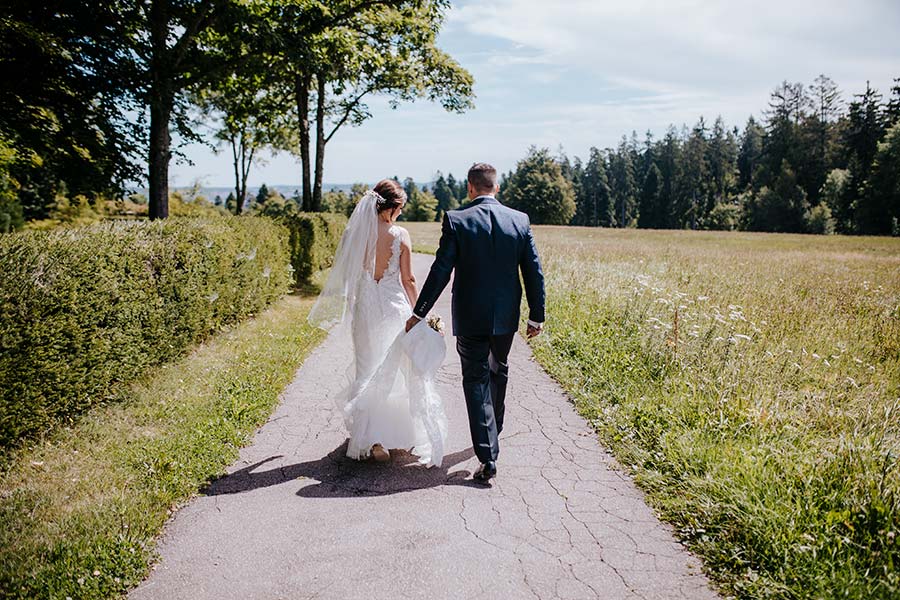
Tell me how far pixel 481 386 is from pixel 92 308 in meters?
4.00

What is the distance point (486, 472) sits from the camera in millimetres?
4445

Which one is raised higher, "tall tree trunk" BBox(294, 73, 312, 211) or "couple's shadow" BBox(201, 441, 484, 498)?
"tall tree trunk" BBox(294, 73, 312, 211)

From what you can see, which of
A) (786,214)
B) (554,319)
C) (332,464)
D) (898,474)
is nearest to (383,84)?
(554,319)

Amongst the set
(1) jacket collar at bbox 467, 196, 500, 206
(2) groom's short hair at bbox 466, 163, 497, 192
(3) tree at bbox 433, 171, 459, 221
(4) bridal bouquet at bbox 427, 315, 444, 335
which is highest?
(3) tree at bbox 433, 171, 459, 221

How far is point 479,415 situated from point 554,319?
19.1 feet

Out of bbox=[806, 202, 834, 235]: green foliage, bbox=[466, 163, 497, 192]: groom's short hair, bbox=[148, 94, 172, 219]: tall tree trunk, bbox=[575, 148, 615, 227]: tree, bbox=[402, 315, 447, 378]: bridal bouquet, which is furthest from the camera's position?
bbox=[575, 148, 615, 227]: tree

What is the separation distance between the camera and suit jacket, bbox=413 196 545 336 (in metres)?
4.36

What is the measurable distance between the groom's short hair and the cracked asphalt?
7.97ft

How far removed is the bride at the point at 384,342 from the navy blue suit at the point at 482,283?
41cm

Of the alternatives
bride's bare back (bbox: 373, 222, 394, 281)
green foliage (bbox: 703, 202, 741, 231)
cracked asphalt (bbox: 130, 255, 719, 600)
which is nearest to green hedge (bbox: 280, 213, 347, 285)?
bride's bare back (bbox: 373, 222, 394, 281)

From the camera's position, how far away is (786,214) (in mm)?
66062

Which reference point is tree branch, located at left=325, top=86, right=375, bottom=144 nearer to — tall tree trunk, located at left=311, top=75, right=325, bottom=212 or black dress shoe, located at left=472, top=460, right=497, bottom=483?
tall tree trunk, located at left=311, top=75, right=325, bottom=212

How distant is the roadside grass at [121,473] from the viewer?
3.20 metres

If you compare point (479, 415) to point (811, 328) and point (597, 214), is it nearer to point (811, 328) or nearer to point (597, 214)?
point (811, 328)
